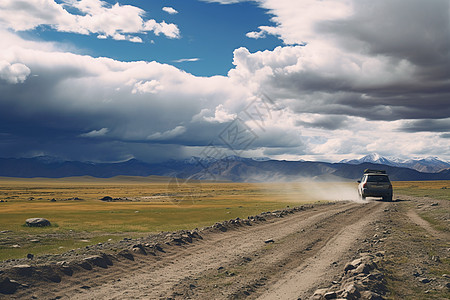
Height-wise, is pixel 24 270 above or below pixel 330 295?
above

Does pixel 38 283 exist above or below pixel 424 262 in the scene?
above

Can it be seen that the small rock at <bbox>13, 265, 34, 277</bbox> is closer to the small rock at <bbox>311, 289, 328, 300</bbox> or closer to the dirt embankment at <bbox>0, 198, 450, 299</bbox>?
the dirt embankment at <bbox>0, 198, 450, 299</bbox>

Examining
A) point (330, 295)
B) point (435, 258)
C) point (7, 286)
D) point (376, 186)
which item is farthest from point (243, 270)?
point (376, 186)

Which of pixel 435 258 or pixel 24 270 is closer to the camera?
pixel 24 270

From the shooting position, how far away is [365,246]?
14453mm

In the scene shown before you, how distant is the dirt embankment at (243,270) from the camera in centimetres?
889

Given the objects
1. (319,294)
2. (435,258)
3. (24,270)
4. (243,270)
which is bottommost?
(435,258)

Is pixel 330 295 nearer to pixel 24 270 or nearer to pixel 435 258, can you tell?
pixel 435 258

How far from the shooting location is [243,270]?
1104 centimetres

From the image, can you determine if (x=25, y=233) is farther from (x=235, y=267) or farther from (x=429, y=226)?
(x=429, y=226)

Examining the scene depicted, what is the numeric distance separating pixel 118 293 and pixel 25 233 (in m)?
16.5

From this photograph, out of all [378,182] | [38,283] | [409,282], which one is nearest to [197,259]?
[38,283]

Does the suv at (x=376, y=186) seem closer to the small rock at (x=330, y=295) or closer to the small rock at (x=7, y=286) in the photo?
the small rock at (x=330, y=295)

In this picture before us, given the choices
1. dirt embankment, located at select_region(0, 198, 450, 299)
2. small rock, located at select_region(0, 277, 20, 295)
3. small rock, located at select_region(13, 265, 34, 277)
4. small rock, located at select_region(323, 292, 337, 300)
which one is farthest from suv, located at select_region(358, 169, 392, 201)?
small rock, located at select_region(0, 277, 20, 295)
